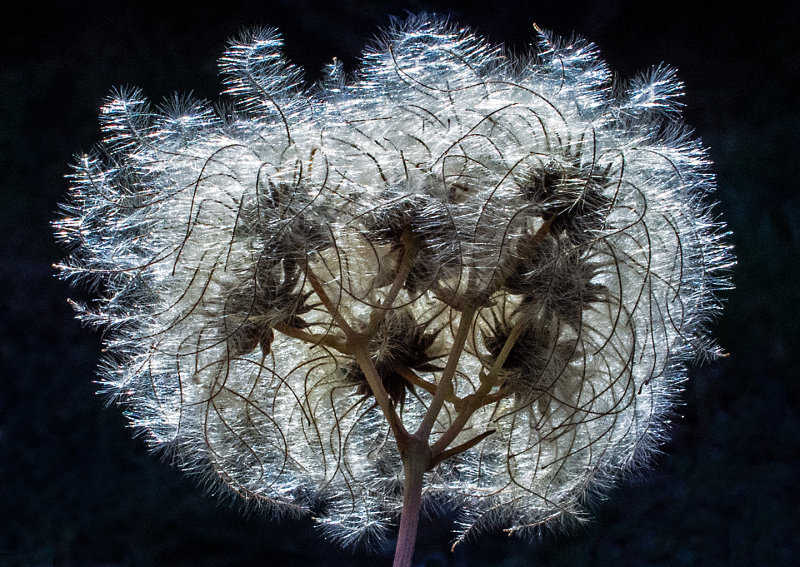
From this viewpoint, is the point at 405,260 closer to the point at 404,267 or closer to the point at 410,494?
the point at 404,267

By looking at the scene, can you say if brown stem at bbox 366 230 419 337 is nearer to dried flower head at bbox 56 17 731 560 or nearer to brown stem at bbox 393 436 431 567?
dried flower head at bbox 56 17 731 560

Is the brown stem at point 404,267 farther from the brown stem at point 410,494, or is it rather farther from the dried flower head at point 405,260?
the brown stem at point 410,494

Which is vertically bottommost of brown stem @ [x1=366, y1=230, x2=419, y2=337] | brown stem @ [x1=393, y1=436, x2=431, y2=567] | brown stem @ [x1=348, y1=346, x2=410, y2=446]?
brown stem @ [x1=393, y1=436, x2=431, y2=567]

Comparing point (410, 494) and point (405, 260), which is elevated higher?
point (405, 260)

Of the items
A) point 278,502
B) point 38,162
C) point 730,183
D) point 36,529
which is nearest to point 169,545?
point 36,529

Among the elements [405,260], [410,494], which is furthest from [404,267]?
[410,494]

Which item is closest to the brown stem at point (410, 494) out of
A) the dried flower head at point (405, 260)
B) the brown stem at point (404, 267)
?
the dried flower head at point (405, 260)

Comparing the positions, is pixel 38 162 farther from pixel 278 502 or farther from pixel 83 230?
pixel 278 502

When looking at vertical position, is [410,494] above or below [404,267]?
below

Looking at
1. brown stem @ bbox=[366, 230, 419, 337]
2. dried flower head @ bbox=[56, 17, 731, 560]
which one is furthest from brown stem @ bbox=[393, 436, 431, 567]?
brown stem @ bbox=[366, 230, 419, 337]
